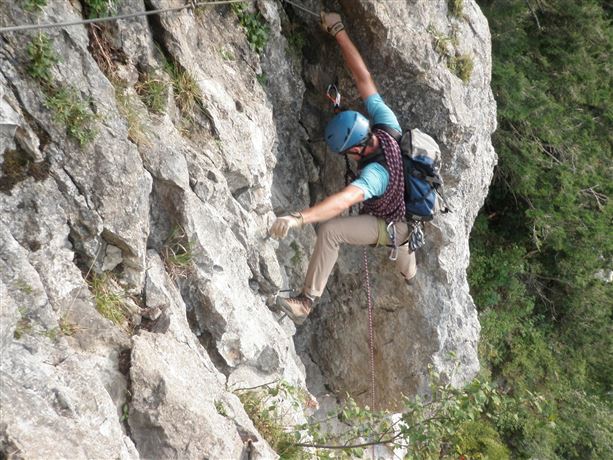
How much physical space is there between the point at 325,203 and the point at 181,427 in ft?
7.84

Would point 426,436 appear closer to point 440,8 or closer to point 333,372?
point 333,372

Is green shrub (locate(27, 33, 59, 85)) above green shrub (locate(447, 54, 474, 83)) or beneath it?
above

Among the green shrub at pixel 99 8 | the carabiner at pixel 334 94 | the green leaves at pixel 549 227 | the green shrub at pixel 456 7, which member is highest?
the green shrub at pixel 99 8

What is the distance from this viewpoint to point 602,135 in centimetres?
1417

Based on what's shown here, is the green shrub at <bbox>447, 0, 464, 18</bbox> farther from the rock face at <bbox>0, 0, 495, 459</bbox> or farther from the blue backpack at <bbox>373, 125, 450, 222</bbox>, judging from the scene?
the blue backpack at <bbox>373, 125, 450, 222</bbox>

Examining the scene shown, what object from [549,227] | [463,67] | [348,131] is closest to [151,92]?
[348,131]

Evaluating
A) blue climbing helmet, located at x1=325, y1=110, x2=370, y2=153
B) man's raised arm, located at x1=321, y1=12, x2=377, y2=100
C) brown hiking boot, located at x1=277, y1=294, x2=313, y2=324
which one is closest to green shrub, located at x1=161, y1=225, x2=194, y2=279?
brown hiking boot, located at x1=277, y1=294, x2=313, y2=324

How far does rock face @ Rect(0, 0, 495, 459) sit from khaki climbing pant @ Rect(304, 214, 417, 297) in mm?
513

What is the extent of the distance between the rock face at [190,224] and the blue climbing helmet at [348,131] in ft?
2.42

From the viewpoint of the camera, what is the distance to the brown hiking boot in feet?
22.6

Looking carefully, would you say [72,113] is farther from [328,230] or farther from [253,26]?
[328,230]

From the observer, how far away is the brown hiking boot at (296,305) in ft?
22.6

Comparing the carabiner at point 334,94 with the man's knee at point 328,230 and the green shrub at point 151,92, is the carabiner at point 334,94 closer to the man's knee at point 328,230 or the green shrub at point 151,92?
the man's knee at point 328,230

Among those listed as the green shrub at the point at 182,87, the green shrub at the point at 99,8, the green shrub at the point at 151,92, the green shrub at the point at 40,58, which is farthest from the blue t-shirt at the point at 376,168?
the green shrub at the point at 40,58
